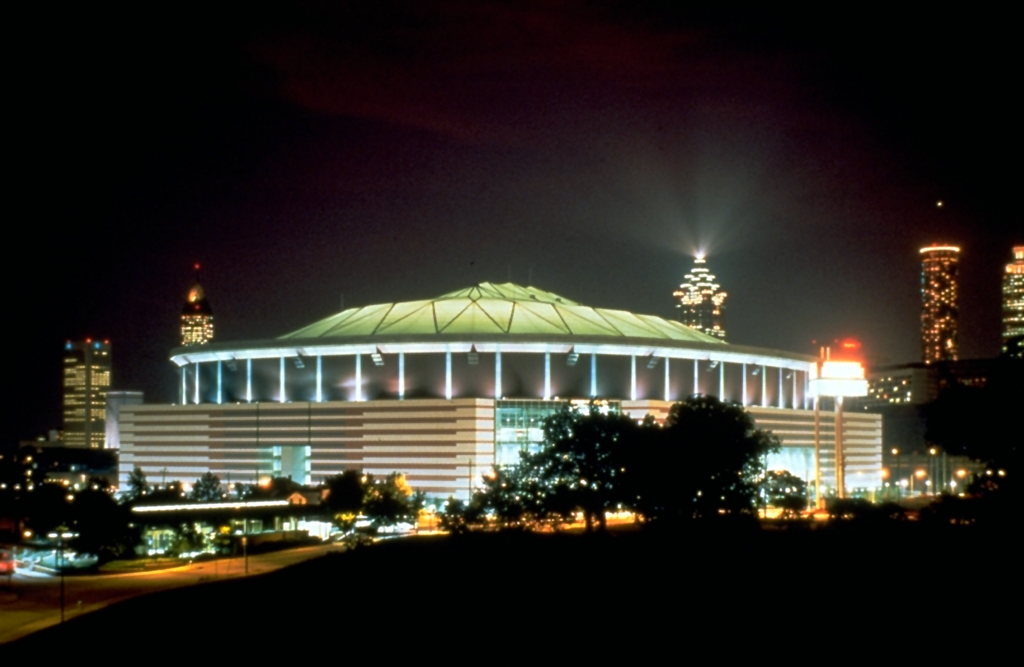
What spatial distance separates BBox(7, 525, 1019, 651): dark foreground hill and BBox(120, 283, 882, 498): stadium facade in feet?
178

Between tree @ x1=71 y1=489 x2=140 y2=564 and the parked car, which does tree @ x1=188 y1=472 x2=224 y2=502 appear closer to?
tree @ x1=71 y1=489 x2=140 y2=564

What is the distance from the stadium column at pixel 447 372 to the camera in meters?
99.8

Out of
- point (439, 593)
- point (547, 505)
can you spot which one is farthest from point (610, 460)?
point (439, 593)

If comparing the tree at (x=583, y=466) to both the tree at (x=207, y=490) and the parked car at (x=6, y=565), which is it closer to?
the parked car at (x=6, y=565)

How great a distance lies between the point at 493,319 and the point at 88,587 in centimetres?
5947

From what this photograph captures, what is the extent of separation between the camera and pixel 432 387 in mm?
100875

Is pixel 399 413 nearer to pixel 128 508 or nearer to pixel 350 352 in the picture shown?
pixel 350 352

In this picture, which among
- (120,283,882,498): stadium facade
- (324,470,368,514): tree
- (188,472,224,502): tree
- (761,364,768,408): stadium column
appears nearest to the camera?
(324,470,368,514): tree

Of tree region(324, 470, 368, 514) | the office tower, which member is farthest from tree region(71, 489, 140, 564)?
the office tower

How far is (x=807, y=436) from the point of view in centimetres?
11788

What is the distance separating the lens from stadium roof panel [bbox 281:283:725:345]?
336 ft

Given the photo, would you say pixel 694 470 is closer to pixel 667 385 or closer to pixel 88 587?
pixel 88 587

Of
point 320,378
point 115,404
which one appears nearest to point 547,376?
point 320,378

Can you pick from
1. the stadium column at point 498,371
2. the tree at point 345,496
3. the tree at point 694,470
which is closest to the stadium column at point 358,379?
the stadium column at point 498,371
